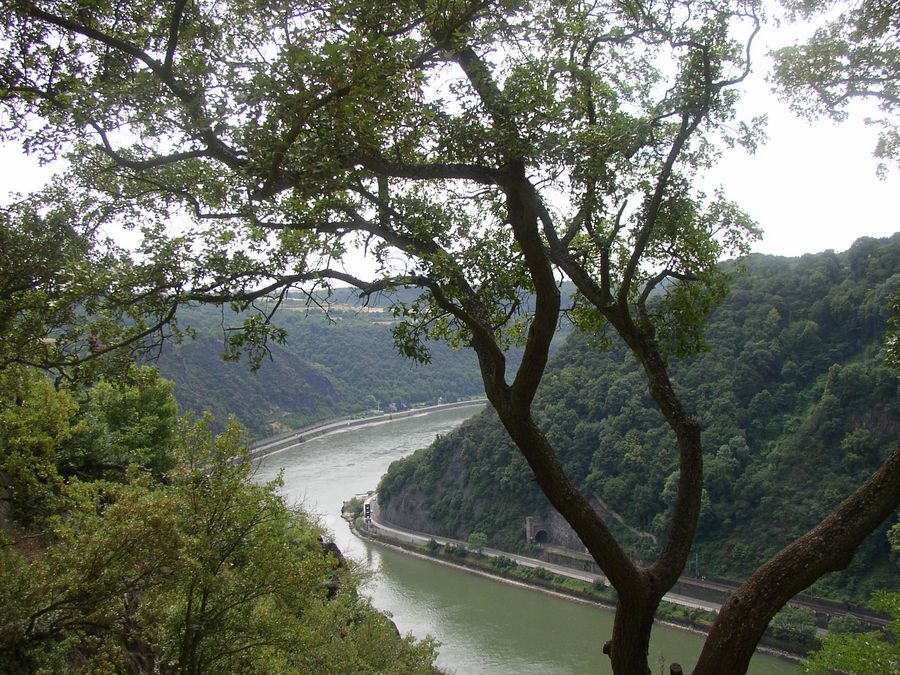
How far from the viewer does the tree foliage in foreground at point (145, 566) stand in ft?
13.7

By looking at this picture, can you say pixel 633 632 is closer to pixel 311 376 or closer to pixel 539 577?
pixel 539 577

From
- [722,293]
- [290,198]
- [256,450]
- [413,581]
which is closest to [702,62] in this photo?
[722,293]

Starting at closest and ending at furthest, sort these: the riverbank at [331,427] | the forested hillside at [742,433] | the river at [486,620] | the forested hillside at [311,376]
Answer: the river at [486,620], the forested hillside at [742,433], the riverbank at [331,427], the forested hillside at [311,376]

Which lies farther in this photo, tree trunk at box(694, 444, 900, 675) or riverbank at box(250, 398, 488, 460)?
riverbank at box(250, 398, 488, 460)

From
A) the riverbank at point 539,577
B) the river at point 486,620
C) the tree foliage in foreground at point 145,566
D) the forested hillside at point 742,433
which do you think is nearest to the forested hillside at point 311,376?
the forested hillside at point 742,433

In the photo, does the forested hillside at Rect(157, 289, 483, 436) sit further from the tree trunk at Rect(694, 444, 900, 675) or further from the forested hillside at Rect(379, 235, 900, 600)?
the tree trunk at Rect(694, 444, 900, 675)

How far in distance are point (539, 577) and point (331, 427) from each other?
3091cm

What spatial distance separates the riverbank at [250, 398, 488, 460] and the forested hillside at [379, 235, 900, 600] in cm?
1530

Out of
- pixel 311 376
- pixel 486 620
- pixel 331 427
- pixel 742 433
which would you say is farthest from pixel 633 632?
pixel 311 376

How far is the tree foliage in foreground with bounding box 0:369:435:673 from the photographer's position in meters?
4.18

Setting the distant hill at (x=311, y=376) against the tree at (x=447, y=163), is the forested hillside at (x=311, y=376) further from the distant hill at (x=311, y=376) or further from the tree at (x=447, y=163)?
the tree at (x=447, y=163)

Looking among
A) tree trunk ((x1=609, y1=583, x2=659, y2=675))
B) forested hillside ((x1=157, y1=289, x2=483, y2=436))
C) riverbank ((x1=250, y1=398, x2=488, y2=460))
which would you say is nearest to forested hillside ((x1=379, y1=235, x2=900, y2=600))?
forested hillside ((x1=157, y1=289, x2=483, y2=436))

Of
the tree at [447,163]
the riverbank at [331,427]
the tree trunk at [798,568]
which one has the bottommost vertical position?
the riverbank at [331,427]

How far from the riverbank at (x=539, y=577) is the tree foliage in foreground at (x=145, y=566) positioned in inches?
676
